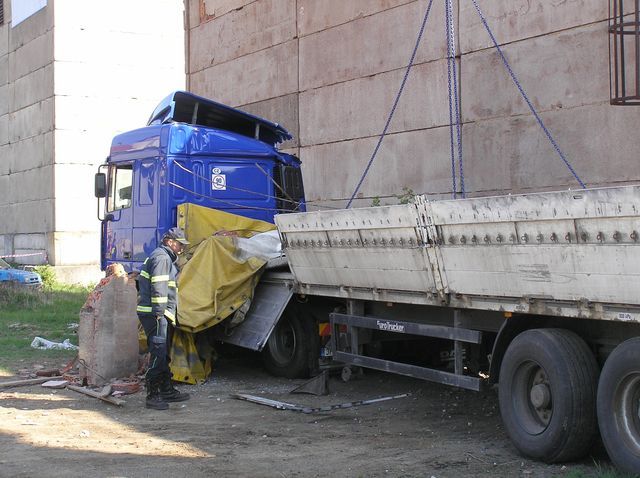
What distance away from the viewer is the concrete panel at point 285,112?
15.2 meters

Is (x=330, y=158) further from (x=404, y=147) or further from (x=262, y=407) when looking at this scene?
(x=262, y=407)

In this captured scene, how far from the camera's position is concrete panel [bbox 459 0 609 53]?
9852 millimetres

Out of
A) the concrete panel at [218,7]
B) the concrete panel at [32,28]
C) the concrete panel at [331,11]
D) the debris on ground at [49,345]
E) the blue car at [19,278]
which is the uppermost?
the concrete panel at [32,28]

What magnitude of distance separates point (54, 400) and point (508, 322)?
5.00 meters

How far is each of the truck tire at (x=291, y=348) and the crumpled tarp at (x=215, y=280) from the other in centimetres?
59

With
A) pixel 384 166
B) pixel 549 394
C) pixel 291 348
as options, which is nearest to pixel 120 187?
pixel 291 348

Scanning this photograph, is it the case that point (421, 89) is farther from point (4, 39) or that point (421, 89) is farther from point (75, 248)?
point (4, 39)

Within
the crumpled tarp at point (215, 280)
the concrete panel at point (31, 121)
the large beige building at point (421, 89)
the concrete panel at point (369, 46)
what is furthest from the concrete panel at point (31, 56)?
the crumpled tarp at point (215, 280)

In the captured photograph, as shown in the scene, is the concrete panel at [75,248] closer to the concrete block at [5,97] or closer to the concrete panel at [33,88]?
the concrete panel at [33,88]

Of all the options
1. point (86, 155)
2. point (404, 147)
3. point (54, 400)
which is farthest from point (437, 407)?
point (86, 155)

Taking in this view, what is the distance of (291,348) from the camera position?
32.9ft

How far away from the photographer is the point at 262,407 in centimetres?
863

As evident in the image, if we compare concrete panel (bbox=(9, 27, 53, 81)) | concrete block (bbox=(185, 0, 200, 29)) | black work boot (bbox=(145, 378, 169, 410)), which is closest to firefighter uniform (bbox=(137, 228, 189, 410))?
black work boot (bbox=(145, 378, 169, 410))

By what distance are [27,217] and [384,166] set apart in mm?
15794
